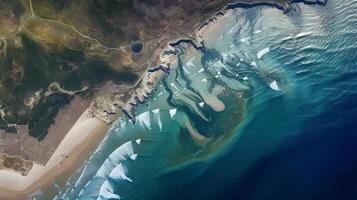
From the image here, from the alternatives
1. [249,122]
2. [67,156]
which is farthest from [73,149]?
[249,122]

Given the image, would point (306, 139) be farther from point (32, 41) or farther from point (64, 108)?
point (32, 41)

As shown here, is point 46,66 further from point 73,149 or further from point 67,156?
point 67,156

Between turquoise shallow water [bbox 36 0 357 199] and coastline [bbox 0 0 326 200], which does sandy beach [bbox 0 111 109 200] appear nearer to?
coastline [bbox 0 0 326 200]

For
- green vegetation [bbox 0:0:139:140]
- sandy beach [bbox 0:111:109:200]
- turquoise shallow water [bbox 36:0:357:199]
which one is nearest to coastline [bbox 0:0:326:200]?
sandy beach [bbox 0:111:109:200]

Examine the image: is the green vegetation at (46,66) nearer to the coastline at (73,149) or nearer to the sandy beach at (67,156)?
the coastline at (73,149)

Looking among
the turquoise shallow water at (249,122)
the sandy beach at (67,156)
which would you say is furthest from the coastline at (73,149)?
the turquoise shallow water at (249,122)

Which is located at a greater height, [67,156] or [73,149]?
[73,149]

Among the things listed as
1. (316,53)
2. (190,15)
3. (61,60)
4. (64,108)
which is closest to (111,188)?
(64,108)
